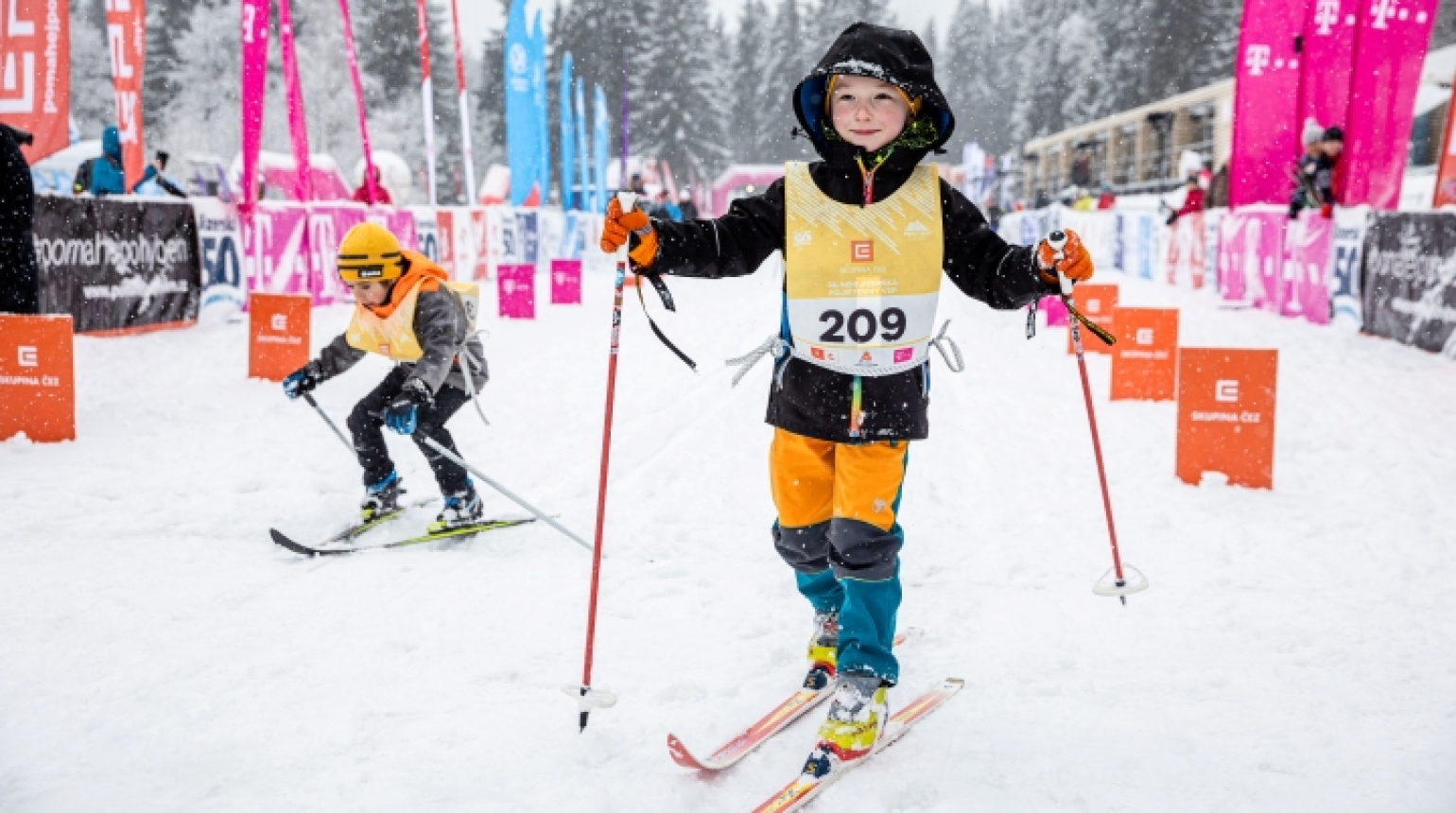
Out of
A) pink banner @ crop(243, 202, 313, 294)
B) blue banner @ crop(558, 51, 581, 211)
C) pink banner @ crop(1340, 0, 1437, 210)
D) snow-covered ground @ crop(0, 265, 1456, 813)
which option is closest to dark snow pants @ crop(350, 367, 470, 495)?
snow-covered ground @ crop(0, 265, 1456, 813)

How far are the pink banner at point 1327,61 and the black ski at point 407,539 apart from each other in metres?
12.8

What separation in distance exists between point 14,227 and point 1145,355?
8.80 metres

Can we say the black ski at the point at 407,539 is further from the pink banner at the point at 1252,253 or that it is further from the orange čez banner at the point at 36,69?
the pink banner at the point at 1252,253

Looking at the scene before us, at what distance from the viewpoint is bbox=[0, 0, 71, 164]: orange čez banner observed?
10414mm

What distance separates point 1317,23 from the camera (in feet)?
42.7

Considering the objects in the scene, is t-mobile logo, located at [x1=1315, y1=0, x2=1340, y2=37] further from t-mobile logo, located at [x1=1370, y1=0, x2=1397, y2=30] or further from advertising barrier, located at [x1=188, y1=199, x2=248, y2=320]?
advertising barrier, located at [x1=188, y1=199, x2=248, y2=320]

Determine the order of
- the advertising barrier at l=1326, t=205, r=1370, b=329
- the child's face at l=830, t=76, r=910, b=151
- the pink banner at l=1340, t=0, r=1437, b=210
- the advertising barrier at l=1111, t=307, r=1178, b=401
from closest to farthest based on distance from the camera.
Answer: the child's face at l=830, t=76, r=910, b=151 < the advertising barrier at l=1111, t=307, r=1178, b=401 < the advertising barrier at l=1326, t=205, r=1370, b=329 < the pink banner at l=1340, t=0, r=1437, b=210

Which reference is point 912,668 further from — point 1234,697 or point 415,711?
point 415,711

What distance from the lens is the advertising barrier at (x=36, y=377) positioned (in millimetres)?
6395

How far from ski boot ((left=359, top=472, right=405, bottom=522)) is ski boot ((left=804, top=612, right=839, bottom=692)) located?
2.76 metres

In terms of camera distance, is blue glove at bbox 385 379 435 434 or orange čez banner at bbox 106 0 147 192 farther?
orange čez banner at bbox 106 0 147 192

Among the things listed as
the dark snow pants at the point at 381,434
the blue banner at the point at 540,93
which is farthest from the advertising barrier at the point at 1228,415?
the blue banner at the point at 540,93

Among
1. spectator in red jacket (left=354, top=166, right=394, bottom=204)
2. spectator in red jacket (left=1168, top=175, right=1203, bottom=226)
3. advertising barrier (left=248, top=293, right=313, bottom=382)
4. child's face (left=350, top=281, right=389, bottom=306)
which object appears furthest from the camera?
spectator in red jacket (left=1168, top=175, right=1203, bottom=226)

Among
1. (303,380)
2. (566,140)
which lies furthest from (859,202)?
(566,140)
